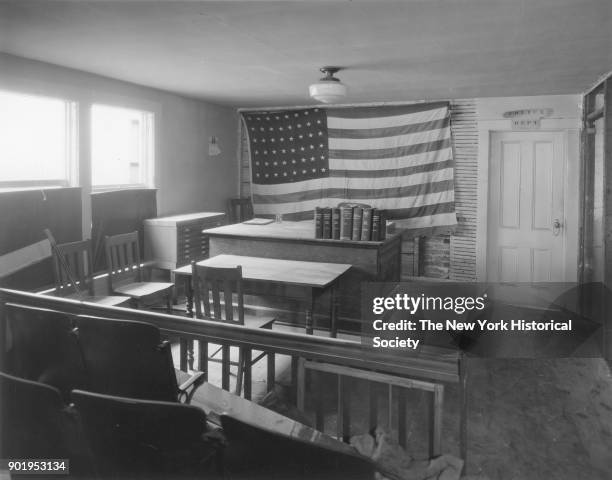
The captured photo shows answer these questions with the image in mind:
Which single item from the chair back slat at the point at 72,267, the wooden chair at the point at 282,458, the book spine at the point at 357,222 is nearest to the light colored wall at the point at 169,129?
the chair back slat at the point at 72,267

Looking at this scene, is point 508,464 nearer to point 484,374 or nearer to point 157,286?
point 484,374

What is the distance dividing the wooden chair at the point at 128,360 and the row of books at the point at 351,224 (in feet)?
9.72

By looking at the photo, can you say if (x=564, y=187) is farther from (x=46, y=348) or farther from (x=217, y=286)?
(x=46, y=348)

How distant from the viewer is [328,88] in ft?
14.0

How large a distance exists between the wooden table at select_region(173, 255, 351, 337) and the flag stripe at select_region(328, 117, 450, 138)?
269cm

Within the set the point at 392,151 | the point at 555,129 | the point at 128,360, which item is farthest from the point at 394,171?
the point at 128,360

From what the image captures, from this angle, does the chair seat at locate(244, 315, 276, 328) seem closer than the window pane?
Yes

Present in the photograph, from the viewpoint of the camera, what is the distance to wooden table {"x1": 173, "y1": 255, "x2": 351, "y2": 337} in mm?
3645

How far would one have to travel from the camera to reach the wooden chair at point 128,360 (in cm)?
157

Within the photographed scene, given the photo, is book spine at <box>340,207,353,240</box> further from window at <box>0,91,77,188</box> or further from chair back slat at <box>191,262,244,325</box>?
window at <box>0,91,77,188</box>

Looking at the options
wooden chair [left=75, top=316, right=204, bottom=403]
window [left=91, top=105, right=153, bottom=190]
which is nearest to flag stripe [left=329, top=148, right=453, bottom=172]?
window [left=91, top=105, right=153, bottom=190]

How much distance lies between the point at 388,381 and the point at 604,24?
106 inches

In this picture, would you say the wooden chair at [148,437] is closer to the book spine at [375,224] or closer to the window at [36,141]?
the book spine at [375,224]

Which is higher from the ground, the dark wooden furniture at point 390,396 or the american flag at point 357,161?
the american flag at point 357,161
